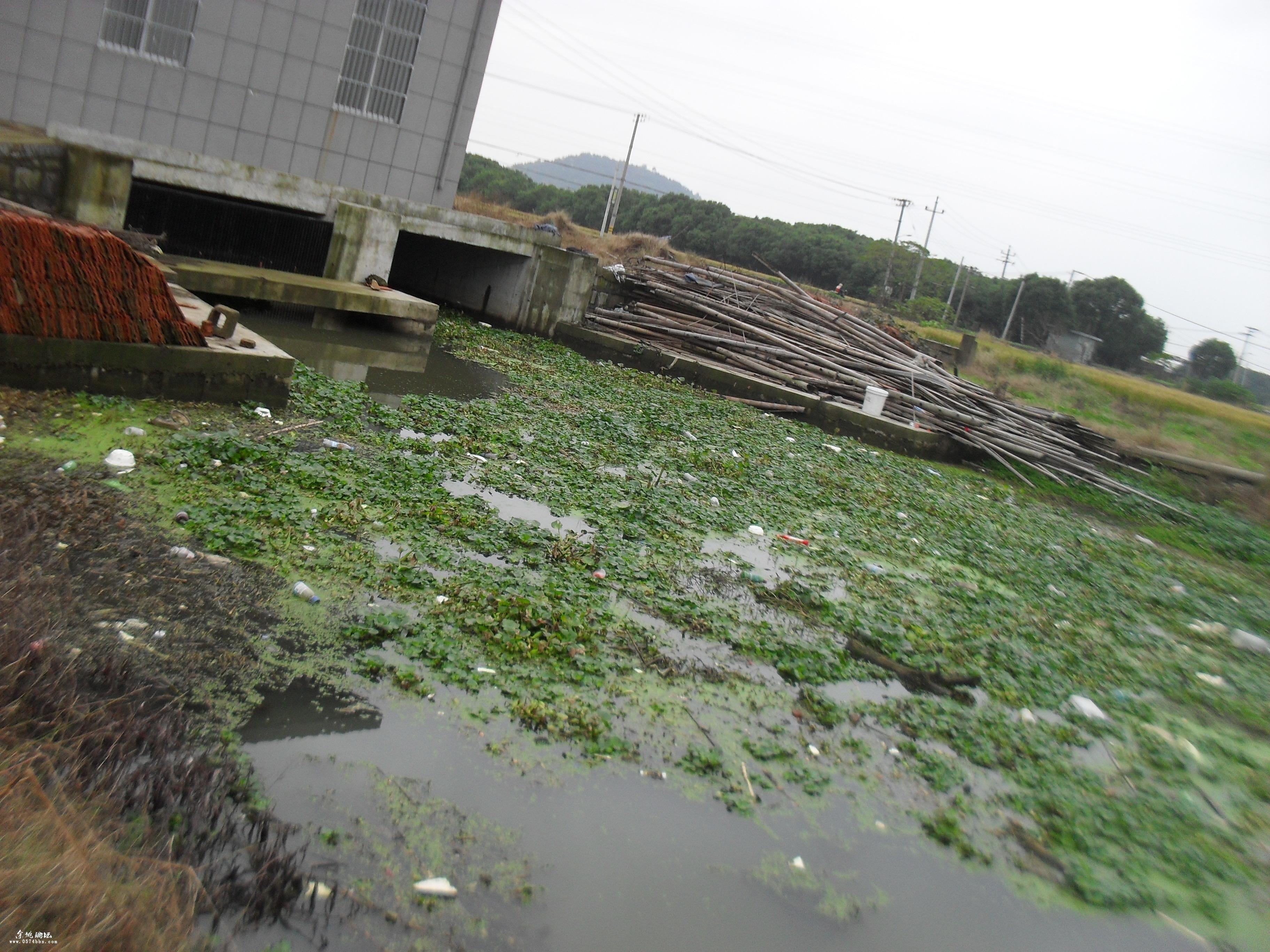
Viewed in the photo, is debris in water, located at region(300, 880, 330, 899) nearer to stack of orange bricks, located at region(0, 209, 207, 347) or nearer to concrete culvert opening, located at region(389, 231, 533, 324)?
stack of orange bricks, located at region(0, 209, 207, 347)

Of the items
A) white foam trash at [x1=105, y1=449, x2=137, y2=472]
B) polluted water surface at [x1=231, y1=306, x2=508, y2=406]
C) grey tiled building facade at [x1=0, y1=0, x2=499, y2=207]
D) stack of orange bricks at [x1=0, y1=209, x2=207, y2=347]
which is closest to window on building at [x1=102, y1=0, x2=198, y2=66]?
grey tiled building facade at [x1=0, y1=0, x2=499, y2=207]

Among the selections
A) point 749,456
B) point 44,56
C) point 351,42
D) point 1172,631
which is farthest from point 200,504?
point 351,42

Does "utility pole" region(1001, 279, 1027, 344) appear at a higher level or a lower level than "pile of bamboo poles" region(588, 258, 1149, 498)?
higher

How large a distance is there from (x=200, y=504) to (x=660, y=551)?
10.1ft

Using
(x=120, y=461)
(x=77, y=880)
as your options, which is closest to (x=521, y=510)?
(x=120, y=461)

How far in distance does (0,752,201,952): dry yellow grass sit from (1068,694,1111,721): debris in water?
530cm

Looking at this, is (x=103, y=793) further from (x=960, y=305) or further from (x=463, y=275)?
(x=960, y=305)

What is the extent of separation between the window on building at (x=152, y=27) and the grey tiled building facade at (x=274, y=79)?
14 mm

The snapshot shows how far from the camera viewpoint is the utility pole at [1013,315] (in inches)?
1977

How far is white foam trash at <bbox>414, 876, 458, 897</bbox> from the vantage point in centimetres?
298

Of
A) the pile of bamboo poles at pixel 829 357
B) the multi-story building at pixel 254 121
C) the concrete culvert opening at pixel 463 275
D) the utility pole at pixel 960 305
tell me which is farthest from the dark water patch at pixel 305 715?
the utility pole at pixel 960 305

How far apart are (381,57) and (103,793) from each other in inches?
512

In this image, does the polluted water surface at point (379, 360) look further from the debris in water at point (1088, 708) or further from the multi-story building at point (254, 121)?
the debris in water at point (1088, 708)

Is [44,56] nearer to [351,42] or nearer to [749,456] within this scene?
[351,42]
